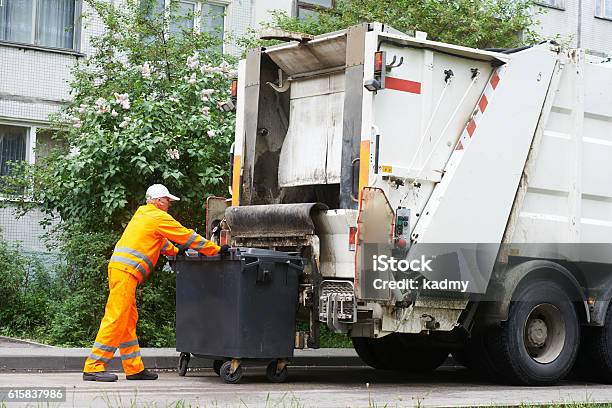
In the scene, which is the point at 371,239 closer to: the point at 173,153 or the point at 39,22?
the point at 173,153

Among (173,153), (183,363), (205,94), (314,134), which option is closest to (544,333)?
(314,134)

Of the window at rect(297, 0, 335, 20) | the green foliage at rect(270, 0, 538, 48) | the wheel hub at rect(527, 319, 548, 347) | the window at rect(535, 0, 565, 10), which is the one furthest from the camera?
the window at rect(535, 0, 565, 10)

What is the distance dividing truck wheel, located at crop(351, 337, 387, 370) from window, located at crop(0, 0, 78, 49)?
7987mm

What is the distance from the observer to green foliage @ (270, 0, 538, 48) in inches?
566

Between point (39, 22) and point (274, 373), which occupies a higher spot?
point (39, 22)

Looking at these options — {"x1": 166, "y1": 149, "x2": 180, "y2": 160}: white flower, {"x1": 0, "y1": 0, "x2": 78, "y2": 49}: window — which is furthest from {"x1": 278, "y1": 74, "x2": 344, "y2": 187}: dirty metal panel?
{"x1": 0, "y1": 0, "x2": 78, "y2": 49}: window

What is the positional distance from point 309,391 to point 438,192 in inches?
71.1

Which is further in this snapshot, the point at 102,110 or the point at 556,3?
the point at 556,3

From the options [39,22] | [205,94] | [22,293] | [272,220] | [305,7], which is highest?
[305,7]

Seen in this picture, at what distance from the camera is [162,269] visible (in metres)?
12.0

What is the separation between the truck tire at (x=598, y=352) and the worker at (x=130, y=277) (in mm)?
3272

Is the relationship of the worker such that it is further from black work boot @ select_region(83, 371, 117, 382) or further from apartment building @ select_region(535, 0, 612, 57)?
apartment building @ select_region(535, 0, 612, 57)

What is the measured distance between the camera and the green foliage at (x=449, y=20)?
14.4 m

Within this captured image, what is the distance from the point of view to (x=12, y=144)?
16.5m
